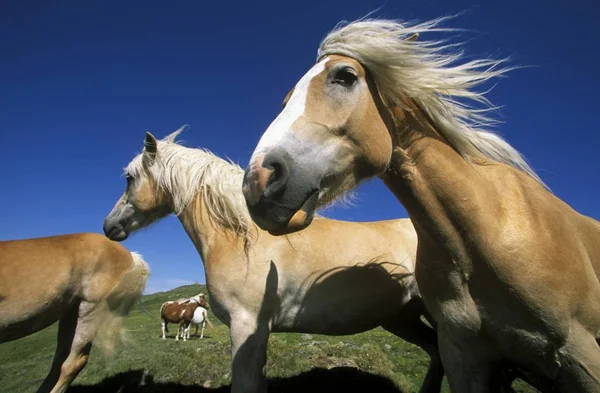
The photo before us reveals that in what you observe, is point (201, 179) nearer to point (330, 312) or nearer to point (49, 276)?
point (330, 312)

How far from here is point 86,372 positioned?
6.95 metres

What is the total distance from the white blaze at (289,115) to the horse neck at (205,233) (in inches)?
84.0

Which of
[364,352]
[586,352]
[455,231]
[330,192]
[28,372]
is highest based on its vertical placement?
[330,192]

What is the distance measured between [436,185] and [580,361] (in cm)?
117

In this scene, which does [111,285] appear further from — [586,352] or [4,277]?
[586,352]

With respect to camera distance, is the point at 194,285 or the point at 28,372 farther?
the point at 194,285

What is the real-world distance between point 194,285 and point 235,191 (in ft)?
126

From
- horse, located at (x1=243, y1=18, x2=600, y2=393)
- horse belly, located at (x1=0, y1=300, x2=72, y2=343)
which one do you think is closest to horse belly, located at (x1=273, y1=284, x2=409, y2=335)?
horse, located at (x1=243, y1=18, x2=600, y2=393)

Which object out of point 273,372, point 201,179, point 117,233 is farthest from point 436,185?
point 273,372

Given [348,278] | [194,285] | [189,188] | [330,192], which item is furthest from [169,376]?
[194,285]

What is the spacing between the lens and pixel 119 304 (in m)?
5.99

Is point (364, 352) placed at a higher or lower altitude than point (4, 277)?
lower

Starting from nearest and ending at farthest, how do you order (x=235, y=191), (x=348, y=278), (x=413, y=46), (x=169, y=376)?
(x=413, y=46) < (x=348, y=278) < (x=235, y=191) < (x=169, y=376)

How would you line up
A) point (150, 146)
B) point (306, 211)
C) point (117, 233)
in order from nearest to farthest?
point (306, 211)
point (150, 146)
point (117, 233)
